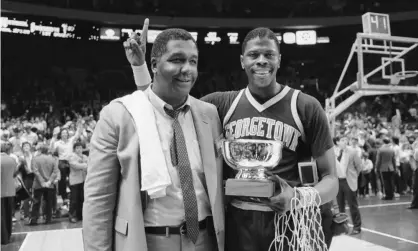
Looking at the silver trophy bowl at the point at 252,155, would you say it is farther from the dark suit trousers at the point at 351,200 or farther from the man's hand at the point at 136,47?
the dark suit trousers at the point at 351,200

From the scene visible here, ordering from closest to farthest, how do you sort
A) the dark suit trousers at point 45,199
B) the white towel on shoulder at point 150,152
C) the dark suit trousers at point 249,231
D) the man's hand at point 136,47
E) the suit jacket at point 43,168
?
the white towel on shoulder at point 150,152 → the dark suit trousers at point 249,231 → the man's hand at point 136,47 → the suit jacket at point 43,168 → the dark suit trousers at point 45,199

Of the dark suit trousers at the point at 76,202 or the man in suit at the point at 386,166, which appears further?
the man in suit at the point at 386,166

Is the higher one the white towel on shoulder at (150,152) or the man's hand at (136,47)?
the man's hand at (136,47)

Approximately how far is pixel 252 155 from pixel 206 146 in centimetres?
19

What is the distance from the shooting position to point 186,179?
5.71 ft

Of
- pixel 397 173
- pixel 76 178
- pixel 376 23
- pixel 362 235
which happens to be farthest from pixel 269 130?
pixel 397 173

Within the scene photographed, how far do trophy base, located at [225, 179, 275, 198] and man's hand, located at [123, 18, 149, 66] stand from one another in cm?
85

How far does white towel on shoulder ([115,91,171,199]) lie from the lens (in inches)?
64.2

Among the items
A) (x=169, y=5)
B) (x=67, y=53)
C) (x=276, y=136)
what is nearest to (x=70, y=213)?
(x=276, y=136)

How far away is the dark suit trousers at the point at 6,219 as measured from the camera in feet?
20.9

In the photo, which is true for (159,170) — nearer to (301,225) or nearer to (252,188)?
(252,188)

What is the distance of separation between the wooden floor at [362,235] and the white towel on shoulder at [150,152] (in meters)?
4.32

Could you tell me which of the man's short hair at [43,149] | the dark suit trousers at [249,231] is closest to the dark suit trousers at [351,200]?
the man's short hair at [43,149]

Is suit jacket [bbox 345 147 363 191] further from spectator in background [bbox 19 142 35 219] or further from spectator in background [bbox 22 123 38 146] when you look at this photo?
spectator in background [bbox 22 123 38 146]
